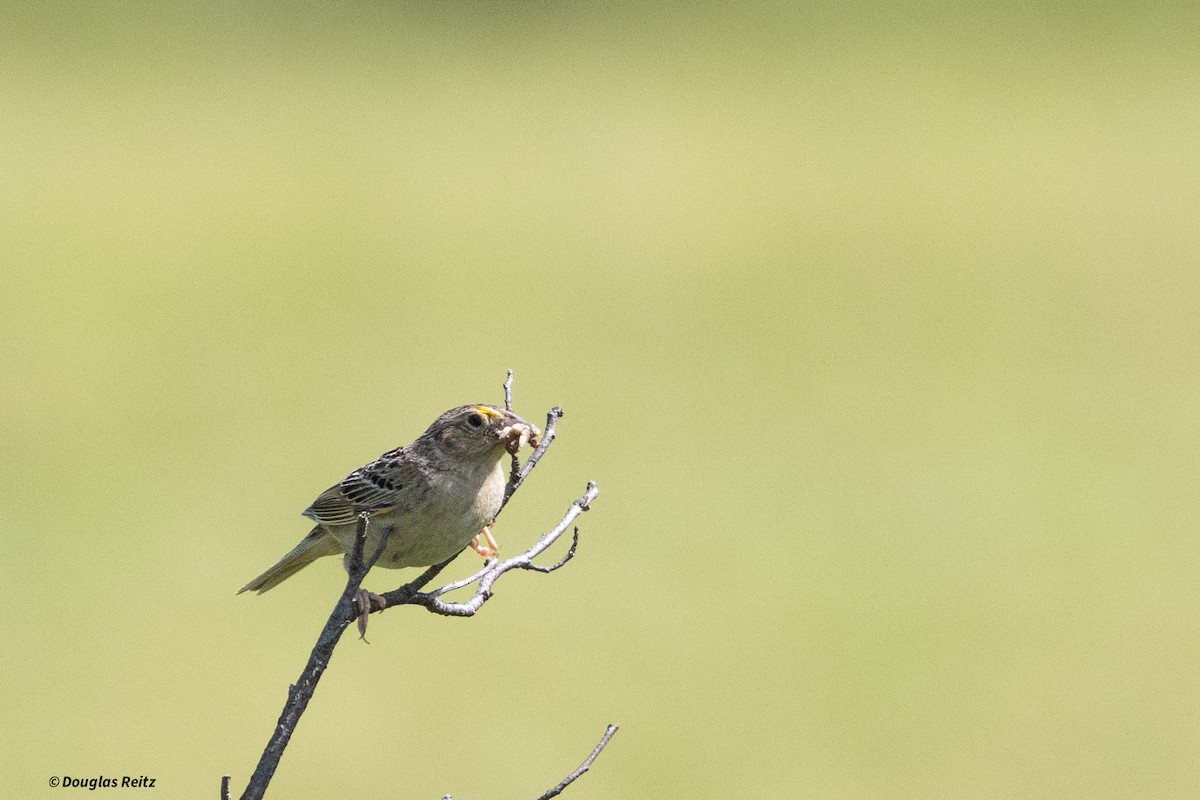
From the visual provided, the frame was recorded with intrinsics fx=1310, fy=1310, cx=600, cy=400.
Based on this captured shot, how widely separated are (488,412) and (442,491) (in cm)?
26

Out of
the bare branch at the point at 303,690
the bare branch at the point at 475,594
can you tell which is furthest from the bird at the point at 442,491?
the bare branch at the point at 303,690

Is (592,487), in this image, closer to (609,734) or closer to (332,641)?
(609,734)

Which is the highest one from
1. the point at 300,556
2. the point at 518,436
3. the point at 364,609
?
the point at 518,436

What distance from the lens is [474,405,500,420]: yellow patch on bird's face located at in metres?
3.54

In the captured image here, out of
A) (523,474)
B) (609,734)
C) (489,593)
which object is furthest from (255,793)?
(523,474)

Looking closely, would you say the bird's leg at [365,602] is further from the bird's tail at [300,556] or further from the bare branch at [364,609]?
the bird's tail at [300,556]

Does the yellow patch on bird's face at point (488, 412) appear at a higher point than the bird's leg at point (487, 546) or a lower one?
higher

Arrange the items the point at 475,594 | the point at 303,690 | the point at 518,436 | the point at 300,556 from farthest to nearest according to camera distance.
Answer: the point at 300,556, the point at 518,436, the point at 475,594, the point at 303,690

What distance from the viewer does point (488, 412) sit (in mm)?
3555

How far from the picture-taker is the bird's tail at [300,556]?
12.8 feet

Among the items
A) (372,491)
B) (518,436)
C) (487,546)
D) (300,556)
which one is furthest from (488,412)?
(300,556)

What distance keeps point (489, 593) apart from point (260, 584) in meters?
1.30

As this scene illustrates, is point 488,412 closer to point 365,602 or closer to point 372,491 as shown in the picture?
point 372,491

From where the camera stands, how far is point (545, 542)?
126 inches
